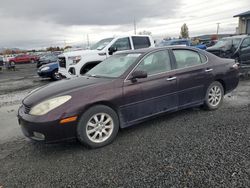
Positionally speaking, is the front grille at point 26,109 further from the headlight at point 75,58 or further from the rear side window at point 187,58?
the headlight at point 75,58

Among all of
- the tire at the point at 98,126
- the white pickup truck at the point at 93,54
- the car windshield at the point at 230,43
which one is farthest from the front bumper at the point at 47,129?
the car windshield at the point at 230,43

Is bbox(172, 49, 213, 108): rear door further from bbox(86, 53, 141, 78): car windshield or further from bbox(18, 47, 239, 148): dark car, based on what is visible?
bbox(86, 53, 141, 78): car windshield

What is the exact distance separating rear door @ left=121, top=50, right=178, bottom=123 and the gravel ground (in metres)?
0.40

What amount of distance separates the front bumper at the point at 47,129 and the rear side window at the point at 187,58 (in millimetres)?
2519

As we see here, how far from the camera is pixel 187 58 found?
4.66m

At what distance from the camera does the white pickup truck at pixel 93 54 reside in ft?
27.2

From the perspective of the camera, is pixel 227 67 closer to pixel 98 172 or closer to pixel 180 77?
pixel 180 77

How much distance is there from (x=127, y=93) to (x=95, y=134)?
0.87 m

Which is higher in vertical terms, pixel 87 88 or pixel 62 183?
pixel 87 88

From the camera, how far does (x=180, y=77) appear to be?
4332 millimetres

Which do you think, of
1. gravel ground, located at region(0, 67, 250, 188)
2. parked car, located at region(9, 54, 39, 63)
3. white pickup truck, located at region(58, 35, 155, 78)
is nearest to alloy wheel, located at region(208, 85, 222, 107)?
gravel ground, located at region(0, 67, 250, 188)

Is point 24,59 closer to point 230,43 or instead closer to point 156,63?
point 230,43

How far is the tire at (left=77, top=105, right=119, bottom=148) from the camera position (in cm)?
332

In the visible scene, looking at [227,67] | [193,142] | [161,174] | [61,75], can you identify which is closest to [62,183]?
[161,174]
